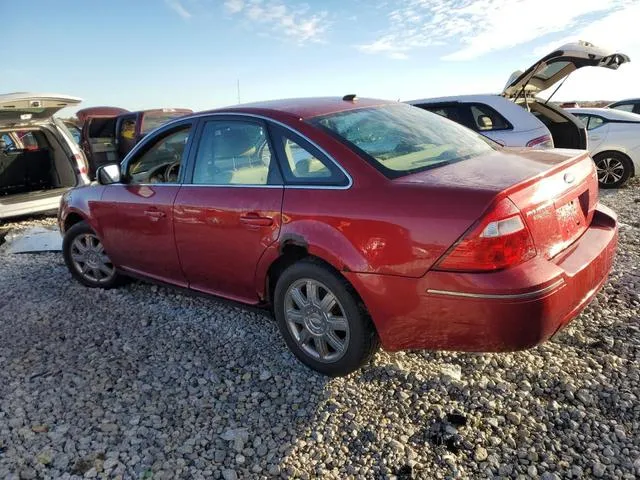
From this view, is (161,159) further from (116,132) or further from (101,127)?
(101,127)

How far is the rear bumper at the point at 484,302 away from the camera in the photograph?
2.17 metres

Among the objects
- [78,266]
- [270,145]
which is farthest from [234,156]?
[78,266]

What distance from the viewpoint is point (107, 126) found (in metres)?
11.5

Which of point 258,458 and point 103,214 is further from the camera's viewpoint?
point 103,214

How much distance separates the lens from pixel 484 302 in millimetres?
2188

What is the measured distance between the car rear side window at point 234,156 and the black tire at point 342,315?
58 cm

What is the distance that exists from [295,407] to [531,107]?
6.93m

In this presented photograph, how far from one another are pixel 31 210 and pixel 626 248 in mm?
7440

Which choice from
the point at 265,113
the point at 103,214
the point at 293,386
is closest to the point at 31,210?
the point at 103,214

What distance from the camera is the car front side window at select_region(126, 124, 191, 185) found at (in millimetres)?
3693

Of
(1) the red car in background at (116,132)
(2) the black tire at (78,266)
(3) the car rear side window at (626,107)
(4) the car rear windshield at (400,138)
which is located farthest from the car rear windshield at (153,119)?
(3) the car rear side window at (626,107)

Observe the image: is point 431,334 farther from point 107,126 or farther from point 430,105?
point 107,126

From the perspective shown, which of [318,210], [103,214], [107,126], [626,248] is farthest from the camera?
[107,126]

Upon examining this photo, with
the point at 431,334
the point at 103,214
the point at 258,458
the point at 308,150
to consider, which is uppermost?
the point at 308,150
